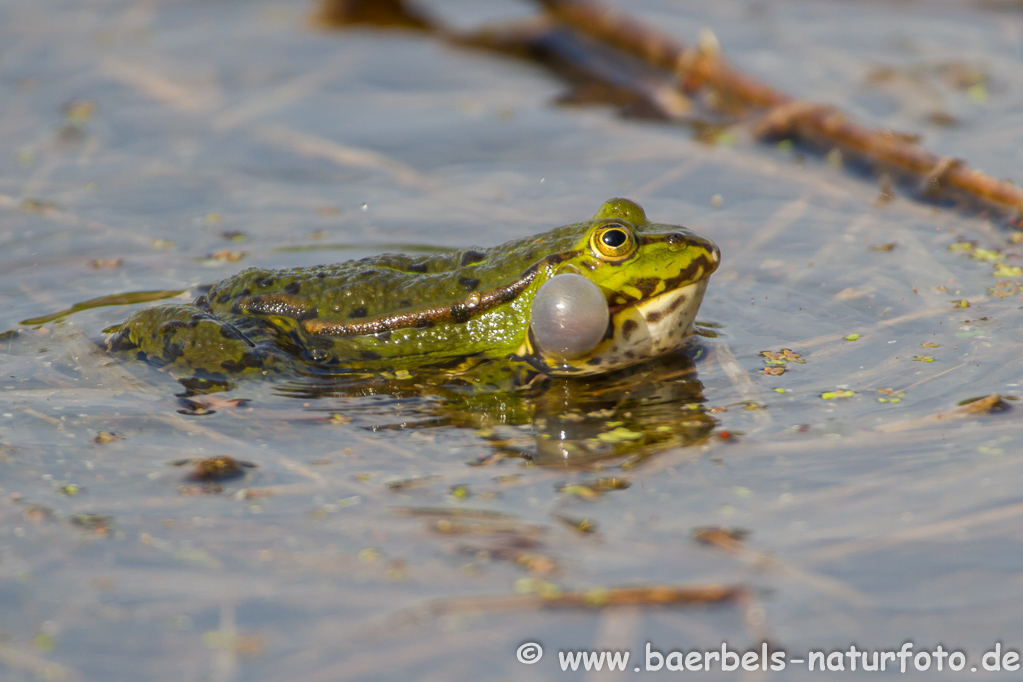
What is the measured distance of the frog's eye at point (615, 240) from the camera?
480 centimetres

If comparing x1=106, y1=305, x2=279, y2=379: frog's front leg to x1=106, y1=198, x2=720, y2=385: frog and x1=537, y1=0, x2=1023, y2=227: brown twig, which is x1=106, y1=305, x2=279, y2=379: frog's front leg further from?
x1=537, y1=0, x2=1023, y2=227: brown twig

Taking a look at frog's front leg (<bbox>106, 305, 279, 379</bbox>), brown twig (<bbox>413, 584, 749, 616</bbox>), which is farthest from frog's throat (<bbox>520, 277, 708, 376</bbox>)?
brown twig (<bbox>413, 584, 749, 616</bbox>)

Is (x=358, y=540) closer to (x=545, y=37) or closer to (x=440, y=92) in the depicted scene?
(x=440, y=92)

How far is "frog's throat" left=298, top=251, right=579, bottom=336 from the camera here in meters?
5.04

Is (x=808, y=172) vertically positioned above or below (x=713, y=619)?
above

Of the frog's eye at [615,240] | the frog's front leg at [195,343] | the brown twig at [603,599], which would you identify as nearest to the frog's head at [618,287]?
the frog's eye at [615,240]

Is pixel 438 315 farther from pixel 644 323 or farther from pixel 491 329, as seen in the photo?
pixel 644 323

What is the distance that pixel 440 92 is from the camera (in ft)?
31.4

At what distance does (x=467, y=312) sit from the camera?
5.10m

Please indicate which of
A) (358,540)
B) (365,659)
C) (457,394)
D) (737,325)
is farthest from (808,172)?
(365,659)

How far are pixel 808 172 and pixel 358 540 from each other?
207 inches

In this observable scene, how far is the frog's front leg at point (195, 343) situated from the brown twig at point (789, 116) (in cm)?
474

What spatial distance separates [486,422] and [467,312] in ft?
2.06

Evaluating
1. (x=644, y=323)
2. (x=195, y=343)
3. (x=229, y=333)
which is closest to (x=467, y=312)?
(x=644, y=323)
